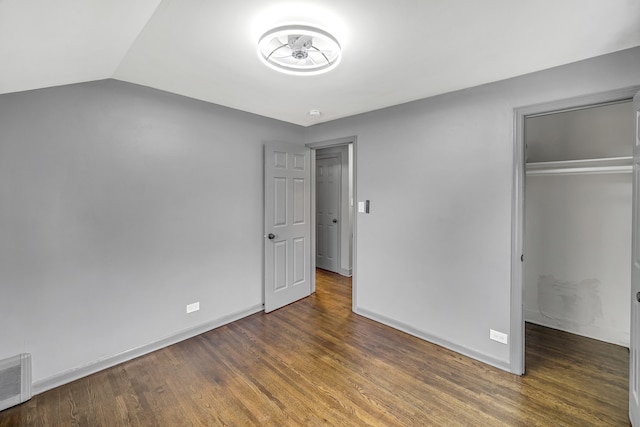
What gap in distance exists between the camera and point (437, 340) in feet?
8.70

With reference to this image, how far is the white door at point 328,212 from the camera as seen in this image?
4.95 meters

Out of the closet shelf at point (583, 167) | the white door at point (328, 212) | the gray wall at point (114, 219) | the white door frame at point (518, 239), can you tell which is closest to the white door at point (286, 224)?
the gray wall at point (114, 219)

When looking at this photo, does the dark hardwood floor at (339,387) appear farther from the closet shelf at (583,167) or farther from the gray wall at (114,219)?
the closet shelf at (583,167)

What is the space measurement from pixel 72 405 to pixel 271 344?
55.9 inches

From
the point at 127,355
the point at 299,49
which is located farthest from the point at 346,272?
the point at 299,49

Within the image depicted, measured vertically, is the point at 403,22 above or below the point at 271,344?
above

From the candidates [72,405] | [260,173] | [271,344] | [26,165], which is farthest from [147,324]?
[260,173]

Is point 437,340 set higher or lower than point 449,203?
lower

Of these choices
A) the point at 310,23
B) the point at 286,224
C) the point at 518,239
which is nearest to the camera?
the point at 310,23

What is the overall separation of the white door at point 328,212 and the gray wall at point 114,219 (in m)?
2.03

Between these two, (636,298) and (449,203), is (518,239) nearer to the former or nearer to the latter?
(449,203)

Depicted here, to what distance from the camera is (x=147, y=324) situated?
2.50 m

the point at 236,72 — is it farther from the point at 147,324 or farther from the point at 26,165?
the point at 147,324

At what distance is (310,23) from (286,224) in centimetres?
237
